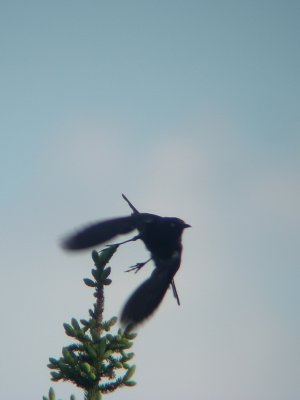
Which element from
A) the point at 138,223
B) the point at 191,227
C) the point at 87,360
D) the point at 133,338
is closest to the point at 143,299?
the point at 133,338

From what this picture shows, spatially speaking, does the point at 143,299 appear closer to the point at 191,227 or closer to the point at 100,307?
the point at 100,307

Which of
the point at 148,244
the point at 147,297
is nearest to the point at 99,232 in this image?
the point at 148,244

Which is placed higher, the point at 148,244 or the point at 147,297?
the point at 148,244

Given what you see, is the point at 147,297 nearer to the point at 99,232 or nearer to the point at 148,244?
the point at 99,232

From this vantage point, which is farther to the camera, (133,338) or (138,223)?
(138,223)

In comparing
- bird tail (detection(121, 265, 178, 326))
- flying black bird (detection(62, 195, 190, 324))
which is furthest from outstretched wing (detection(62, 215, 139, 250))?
bird tail (detection(121, 265, 178, 326))

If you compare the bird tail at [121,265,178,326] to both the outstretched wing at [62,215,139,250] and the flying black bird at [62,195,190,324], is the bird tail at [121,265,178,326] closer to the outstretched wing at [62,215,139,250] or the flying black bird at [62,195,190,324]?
the flying black bird at [62,195,190,324]

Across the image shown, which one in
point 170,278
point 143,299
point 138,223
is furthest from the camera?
point 138,223

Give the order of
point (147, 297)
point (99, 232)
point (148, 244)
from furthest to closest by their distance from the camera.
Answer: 1. point (148, 244)
2. point (99, 232)
3. point (147, 297)
